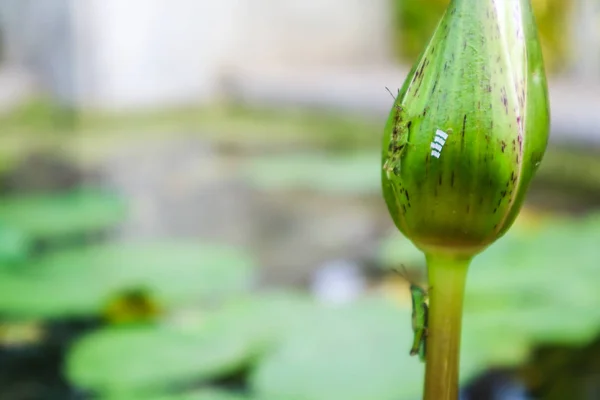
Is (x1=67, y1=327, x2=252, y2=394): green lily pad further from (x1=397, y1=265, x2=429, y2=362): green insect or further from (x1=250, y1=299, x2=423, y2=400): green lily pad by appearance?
(x1=397, y1=265, x2=429, y2=362): green insect

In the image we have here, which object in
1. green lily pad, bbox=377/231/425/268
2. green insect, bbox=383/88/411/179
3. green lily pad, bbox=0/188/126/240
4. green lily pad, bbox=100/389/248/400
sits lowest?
green insect, bbox=383/88/411/179

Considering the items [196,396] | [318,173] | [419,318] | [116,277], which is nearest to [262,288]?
[116,277]

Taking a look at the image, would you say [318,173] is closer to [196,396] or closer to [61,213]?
[61,213]

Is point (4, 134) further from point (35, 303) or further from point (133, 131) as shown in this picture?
point (35, 303)

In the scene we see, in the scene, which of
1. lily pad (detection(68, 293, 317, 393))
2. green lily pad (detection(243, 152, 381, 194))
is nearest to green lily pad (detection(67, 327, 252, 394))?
lily pad (detection(68, 293, 317, 393))

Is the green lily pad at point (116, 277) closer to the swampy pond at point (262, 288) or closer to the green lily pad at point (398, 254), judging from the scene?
the swampy pond at point (262, 288)

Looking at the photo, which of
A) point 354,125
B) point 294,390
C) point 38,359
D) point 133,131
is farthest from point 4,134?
point 294,390

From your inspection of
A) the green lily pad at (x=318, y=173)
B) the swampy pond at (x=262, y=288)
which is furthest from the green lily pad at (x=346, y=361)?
the green lily pad at (x=318, y=173)

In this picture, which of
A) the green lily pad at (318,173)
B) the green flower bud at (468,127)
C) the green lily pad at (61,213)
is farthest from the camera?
the green lily pad at (318,173)
